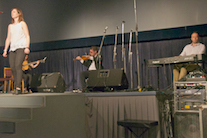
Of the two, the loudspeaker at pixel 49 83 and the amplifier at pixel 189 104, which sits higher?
the loudspeaker at pixel 49 83

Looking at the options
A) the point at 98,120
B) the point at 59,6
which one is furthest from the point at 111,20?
the point at 98,120

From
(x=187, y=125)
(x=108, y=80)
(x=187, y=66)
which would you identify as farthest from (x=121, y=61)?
(x=187, y=125)

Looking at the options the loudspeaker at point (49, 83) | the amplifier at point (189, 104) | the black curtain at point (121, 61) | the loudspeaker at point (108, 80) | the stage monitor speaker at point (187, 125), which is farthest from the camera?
the black curtain at point (121, 61)

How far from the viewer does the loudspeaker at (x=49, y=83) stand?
4.01 m

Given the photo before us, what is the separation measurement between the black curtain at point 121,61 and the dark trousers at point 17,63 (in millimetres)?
2639

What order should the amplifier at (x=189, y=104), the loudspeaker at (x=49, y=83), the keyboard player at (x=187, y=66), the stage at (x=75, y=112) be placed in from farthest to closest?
the loudspeaker at (x=49, y=83), the keyboard player at (x=187, y=66), the amplifier at (x=189, y=104), the stage at (x=75, y=112)

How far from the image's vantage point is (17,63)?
3170 millimetres

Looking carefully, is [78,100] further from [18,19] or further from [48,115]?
[18,19]

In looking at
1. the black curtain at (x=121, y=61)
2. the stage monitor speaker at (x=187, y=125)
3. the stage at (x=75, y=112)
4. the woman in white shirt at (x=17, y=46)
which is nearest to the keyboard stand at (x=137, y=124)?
the stage at (x=75, y=112)

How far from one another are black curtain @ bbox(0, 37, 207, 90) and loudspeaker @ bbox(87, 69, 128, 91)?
1.54 m

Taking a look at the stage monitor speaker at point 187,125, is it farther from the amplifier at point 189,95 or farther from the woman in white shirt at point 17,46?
the woman in white shirt at point 17,46

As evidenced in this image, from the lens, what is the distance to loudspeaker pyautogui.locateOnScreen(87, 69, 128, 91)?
3.40 meters

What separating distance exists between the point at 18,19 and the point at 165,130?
2.68 m

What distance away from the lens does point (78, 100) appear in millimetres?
3328
